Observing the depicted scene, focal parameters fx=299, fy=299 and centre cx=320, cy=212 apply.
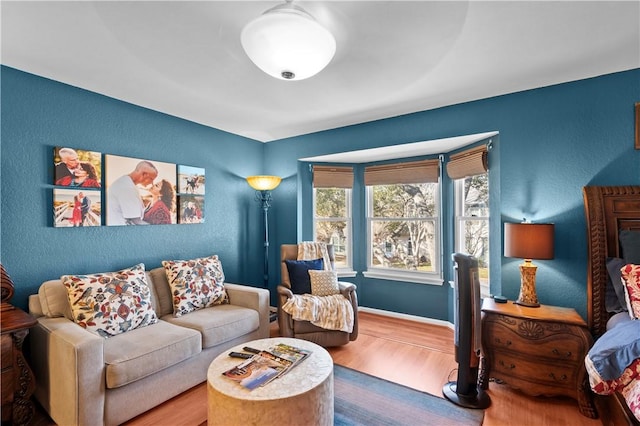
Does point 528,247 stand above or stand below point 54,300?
above

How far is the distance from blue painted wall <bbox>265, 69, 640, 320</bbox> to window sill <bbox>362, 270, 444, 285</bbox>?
84 cm

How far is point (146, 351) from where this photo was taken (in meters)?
2.03

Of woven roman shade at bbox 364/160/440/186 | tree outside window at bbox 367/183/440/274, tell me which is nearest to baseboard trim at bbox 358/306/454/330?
tree outside window at bbox 367/183/440/274

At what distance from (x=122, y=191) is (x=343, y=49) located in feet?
7.69

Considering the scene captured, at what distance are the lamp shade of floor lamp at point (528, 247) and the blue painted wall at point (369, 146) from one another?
260mm

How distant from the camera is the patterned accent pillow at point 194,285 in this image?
276cm

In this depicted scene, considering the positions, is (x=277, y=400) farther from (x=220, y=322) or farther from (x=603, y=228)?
(x=603, y=228)

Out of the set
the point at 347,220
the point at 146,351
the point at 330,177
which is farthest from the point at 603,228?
the point at 146,351

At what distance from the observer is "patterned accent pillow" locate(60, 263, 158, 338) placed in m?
2.16

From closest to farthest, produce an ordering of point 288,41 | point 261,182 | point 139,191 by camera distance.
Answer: point 288,41
point 139,191
point 261,182

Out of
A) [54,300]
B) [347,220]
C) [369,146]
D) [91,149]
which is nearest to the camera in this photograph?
[54,300]

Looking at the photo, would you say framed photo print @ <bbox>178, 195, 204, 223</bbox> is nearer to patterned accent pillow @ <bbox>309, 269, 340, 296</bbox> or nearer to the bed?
patterned accent pillow @ <bbox>309, 269, 340, 296</bbox>

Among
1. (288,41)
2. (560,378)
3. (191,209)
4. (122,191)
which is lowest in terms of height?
(560,378)

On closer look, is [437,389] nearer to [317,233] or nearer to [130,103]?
[317,233]
